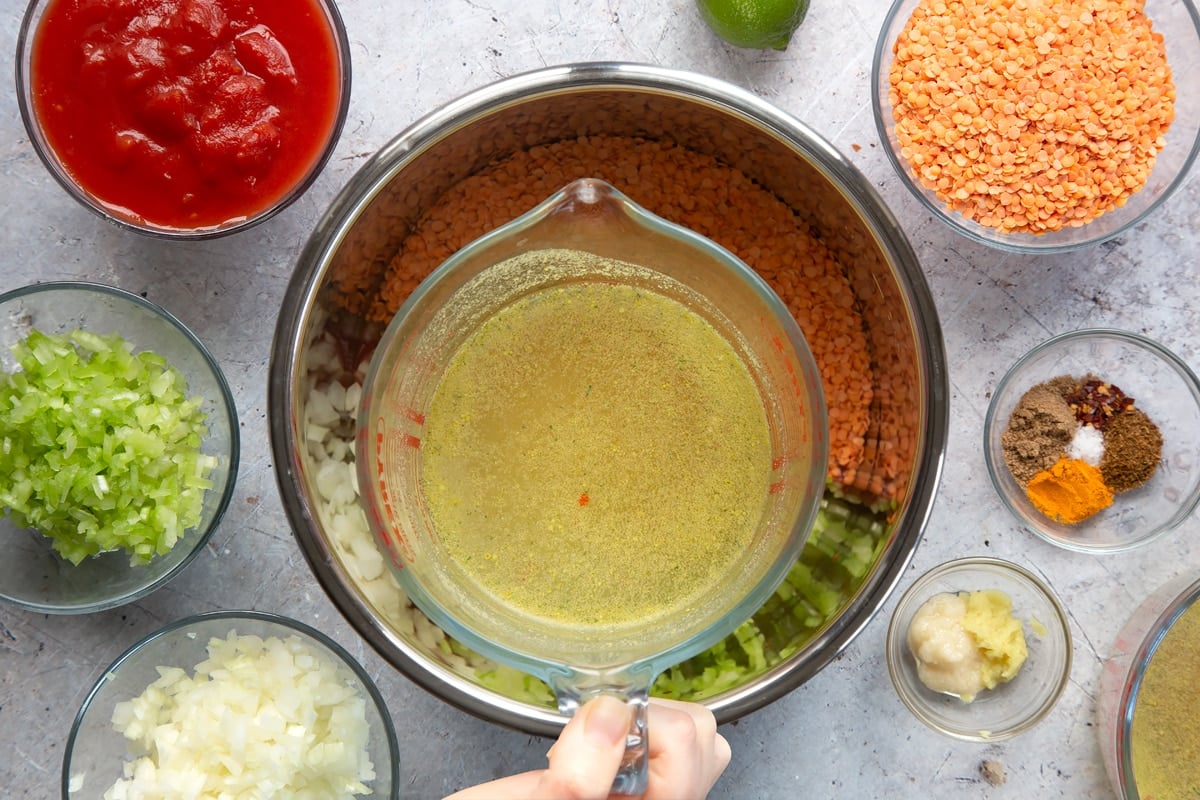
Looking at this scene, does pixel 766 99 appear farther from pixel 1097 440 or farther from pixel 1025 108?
pixel 1097 440

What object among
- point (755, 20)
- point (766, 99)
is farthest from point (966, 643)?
point (755, 20)

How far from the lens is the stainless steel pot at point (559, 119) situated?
1413mm

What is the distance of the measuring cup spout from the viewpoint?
121cm

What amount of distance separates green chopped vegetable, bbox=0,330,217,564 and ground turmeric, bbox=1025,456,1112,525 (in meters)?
1.42

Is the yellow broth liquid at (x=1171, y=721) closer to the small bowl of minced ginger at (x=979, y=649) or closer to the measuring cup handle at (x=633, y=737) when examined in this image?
the small bowl of minced ginger at (x=979, y=649)

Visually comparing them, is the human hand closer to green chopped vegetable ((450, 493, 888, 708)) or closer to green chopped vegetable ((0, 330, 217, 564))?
green chopped vegetable ((450, 493, 888, 708))

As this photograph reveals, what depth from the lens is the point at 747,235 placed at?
1.60m

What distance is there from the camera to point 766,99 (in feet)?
5.77

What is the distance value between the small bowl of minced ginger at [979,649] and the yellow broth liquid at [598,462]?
0.51 meters

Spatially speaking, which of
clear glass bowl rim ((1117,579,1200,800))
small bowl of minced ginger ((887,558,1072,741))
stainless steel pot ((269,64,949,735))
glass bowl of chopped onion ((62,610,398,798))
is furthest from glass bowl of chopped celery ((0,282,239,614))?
clear glass bowl rim ((1117,579,1200,800))

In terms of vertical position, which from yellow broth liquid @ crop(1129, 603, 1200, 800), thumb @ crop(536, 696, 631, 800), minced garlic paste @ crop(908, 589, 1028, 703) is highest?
thumb @ crop(536, 696, 631, 800)

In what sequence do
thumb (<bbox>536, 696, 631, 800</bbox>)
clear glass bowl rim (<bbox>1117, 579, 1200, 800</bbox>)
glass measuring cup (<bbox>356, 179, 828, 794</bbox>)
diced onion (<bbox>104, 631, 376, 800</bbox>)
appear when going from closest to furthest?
thumb (<bbox>536, 696, 631, 800</bbox>)
glass measuring cup (<bbox>356, 179, 828, 794</bbox>)
diced onion (<bbox>104, 631, 376, 800</bbox>)
clear glass bowl rim (<bbox>1117, 579, 1200, 800</bbox>)

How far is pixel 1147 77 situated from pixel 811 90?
22.1 inches

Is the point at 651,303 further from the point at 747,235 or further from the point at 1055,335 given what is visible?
the point at 1055,335
